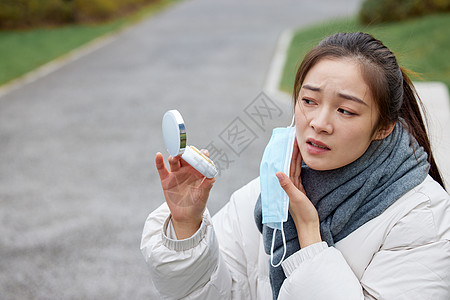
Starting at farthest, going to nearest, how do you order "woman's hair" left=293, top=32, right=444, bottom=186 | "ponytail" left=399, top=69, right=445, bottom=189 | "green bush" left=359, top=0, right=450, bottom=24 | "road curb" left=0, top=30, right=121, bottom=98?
1. "green bush" left=359, top=0, right=450, bottom=24
2. "road curb" left=0, top=30, right=121, bottom=98
3. "ponytail" left=399, top=69, right=445, bottom=189
4. "woman's hair" left=293, top=32, right=444, bottom=186

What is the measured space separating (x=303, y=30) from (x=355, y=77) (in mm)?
11985

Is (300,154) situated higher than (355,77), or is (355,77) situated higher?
(355,77)

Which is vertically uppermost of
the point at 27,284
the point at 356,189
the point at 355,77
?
the point at 355,77

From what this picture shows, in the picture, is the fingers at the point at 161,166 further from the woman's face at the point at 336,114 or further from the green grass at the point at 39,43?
the green grass at the point at 39,43

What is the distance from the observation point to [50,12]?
14625 millimetres

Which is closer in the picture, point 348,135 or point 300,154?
point 348,135

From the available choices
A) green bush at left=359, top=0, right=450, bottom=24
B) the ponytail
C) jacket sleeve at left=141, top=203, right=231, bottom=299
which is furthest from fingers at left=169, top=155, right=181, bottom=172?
green bush at left=359, top=0, right=450, bottom=24

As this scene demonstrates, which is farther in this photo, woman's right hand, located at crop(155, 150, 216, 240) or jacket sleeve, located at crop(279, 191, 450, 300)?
woman's right hand, located at crop(155, 150, 216, 240)

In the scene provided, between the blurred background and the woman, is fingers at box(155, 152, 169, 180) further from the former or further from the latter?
the blurred background

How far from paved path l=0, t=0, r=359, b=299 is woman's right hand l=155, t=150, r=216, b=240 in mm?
1113

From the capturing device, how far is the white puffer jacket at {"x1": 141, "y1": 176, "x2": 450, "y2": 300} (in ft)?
4.91

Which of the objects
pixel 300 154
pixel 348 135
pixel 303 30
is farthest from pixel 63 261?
pixel 303 30

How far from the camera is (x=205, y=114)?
7.17 meters

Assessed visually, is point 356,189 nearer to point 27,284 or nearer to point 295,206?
point 295,206
